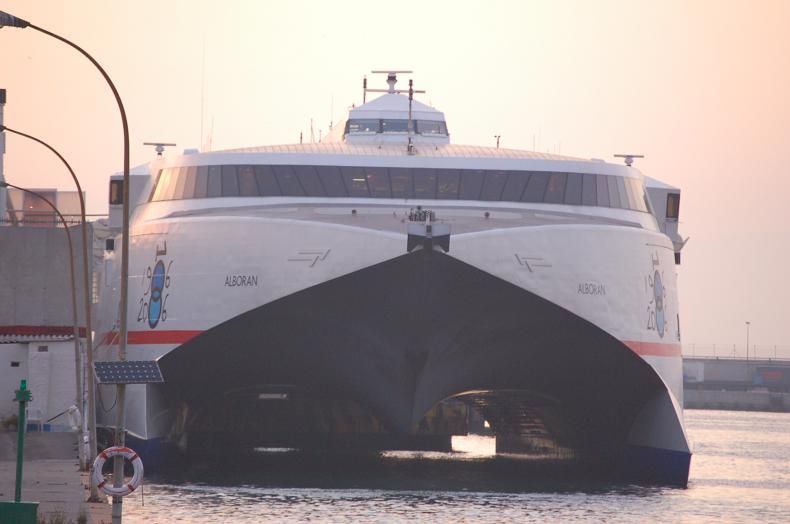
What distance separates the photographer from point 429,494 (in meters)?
43.9

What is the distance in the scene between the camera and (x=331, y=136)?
62.9 metres

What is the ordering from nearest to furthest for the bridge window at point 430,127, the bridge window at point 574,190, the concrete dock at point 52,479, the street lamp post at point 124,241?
the street lamp post at point 124,241
the concrete dock at point 52,479
the bridge window at point 574,190
the bridge window at point 430,127

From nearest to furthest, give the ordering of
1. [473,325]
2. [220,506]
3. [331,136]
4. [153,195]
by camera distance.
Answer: [220,506] → [473,325] → [153,195] → [331,136]

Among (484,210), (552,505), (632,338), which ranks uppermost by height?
(484,210)

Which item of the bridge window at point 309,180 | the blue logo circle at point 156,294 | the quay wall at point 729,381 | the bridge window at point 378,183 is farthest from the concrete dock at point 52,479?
the quay wall at point 729,381

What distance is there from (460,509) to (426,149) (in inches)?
508

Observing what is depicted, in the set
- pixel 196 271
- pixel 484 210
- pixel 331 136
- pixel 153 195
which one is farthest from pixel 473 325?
pixel 331 136

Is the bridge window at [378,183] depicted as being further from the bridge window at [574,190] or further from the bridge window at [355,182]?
the bridge window at [574,190]

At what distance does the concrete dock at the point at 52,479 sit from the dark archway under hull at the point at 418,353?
3.71m

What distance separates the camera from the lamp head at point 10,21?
2809 centimetres

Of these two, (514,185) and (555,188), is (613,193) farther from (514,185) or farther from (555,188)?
(514,185)

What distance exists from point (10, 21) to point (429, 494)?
19.8 metres

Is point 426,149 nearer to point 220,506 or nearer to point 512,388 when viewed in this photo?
point 512,388

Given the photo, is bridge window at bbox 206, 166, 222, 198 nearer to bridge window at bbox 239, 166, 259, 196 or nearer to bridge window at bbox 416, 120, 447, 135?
bridge window at bbox 239, 166, 259, 196
